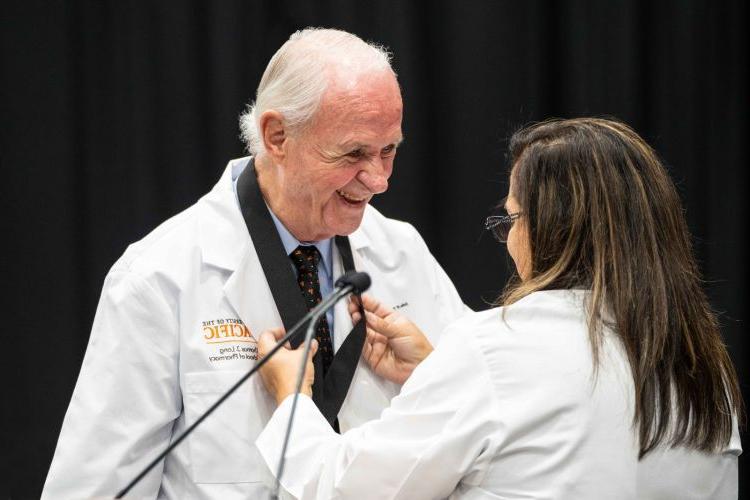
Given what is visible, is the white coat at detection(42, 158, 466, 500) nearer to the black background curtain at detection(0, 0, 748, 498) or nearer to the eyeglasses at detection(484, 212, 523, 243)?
the eyeglasses at detection(484, 212, 523, 243)

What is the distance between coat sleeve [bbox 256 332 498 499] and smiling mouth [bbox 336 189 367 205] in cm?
53

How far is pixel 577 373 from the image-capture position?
4.86 feet

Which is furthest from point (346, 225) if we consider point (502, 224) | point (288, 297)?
point (502, 224)

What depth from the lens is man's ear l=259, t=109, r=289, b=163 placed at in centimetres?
198

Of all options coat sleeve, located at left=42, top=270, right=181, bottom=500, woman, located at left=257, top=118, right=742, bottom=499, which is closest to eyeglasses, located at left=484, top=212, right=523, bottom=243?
woman, located at left=257, top=118, right=742, bottom=499

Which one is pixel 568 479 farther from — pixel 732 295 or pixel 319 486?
pixel 732 295

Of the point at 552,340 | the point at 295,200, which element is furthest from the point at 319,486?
the point at 295,200

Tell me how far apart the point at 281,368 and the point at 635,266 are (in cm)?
69

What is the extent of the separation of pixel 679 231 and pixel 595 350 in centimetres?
27

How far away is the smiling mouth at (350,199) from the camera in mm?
2020

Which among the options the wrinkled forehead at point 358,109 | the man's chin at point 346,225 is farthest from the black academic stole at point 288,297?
the wrinkled forehead at point 358,109

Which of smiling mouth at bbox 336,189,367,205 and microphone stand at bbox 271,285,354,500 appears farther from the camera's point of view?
smiling mouth at bbox 336,189,367,205

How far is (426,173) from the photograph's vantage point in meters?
3.09

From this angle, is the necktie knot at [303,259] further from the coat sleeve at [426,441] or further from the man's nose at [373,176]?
the coat sleeve at [426,441]
